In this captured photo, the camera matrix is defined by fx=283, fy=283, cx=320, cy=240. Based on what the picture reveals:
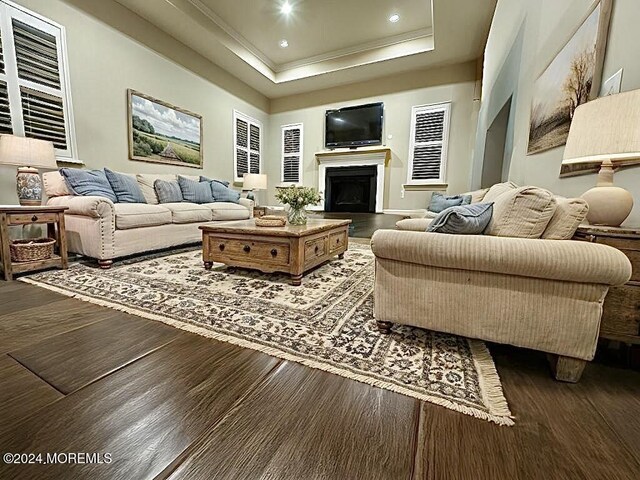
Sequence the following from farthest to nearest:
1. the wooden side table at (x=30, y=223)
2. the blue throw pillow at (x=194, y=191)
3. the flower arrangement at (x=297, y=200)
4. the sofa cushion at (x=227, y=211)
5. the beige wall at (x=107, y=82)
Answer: the blue throw pillow at (x=194, y=191) → the sofa cushion at (x=227, y=211) → the beige wall at (x=107, y=82) → the flower arrangement at (x=297, y=200) → the wooden side table at (x=30, y=223)

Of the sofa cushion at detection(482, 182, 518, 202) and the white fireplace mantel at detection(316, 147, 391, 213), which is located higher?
the white fireplace mantel at detection(316, 147, 391, 213)

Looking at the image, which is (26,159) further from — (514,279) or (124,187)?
(514,279)

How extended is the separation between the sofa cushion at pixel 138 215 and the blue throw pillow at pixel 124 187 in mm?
464

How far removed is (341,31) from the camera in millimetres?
4773

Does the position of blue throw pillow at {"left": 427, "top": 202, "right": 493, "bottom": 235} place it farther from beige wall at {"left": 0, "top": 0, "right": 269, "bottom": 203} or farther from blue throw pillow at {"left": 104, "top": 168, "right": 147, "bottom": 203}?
beige wall at {"left": 0, "top": 0, "right": 269, "bottom": 203}

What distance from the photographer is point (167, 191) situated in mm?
3623

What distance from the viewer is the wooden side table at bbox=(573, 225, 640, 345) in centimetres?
103

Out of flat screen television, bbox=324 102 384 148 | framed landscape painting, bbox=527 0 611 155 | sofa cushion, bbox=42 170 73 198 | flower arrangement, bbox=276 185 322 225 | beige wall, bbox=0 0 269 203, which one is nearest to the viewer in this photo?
framed landscape painting, bbox=527 0 611 155

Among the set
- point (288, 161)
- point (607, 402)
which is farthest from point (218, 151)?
point (607, 402)

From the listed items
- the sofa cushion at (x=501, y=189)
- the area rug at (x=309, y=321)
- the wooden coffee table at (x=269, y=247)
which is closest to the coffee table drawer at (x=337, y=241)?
the wooden coffee table at (x=269, y=247)

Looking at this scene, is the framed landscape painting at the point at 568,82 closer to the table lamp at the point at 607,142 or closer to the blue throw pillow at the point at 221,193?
the table lamp at the point at 607,142


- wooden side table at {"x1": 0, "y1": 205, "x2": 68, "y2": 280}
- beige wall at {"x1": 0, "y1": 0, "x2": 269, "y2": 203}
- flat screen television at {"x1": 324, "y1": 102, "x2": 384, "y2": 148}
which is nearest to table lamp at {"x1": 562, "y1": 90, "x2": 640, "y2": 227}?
wooden side table at {"x1": 0, "y1": 205, "x2": 68, "y2": 280}

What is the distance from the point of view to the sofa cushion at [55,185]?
9.03ft

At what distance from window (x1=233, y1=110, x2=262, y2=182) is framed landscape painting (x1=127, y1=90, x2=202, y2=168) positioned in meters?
1.02
